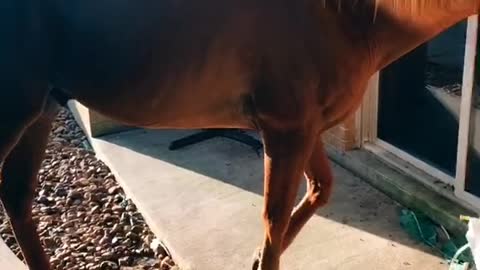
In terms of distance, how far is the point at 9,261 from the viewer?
266cm

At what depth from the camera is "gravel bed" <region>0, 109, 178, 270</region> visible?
114 inches

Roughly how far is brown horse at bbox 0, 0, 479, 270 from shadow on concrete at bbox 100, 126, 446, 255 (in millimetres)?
1109

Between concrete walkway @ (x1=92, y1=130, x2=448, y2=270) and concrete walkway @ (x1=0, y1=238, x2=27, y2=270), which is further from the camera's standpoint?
concrete walkway @ (x1=92, y1=130, x2=448, y2=270)

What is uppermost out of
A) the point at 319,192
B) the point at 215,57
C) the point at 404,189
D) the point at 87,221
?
the point at 215,57

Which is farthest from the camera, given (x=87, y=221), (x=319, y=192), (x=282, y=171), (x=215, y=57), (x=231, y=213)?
(x=87, y=221)

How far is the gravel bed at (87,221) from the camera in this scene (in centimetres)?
290

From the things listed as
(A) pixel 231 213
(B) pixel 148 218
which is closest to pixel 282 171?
(A) pixel 231 213

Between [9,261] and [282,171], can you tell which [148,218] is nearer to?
[9,261]

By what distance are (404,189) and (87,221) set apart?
133 cm

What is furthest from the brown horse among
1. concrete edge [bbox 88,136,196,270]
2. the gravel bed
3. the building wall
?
the building wall

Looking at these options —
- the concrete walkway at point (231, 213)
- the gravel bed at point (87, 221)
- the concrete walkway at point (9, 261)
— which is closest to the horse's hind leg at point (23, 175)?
the concrete walkway at point (9, 261)

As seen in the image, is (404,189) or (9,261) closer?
(9,261)

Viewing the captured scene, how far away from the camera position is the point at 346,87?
1.89 meters

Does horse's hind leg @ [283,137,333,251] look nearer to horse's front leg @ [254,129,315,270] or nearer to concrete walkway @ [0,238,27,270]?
horse's front leg @ [254,129,315,270]
